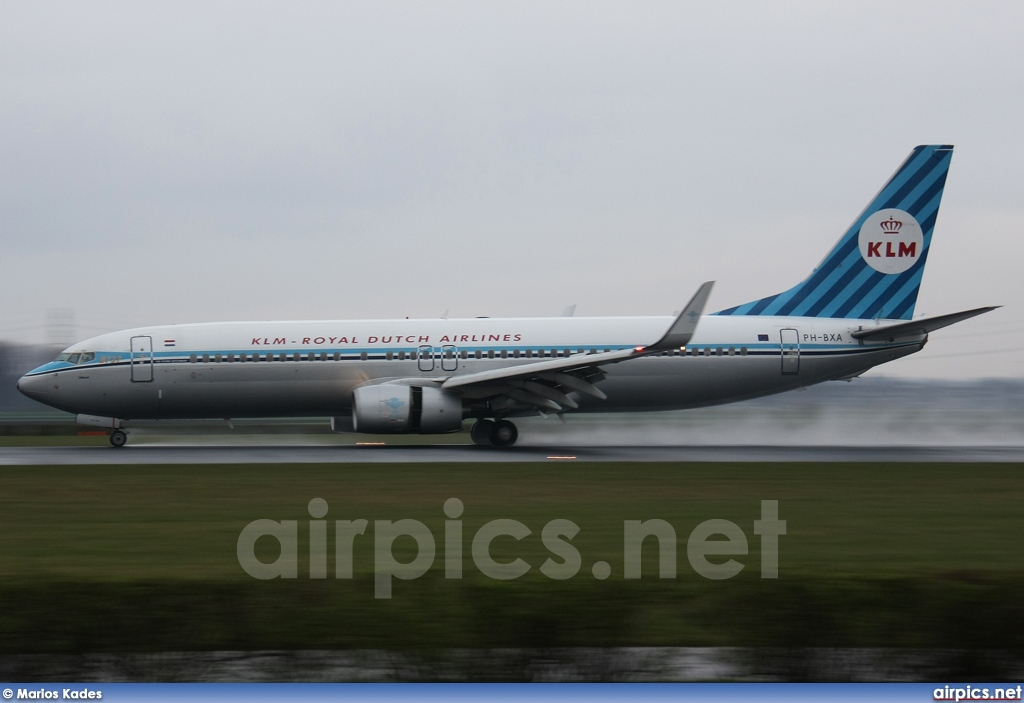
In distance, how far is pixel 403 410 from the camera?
27.1 metres

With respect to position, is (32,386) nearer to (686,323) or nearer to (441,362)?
(441,362)

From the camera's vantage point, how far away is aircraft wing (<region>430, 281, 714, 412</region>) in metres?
26.3

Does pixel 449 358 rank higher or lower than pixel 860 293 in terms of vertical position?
lower

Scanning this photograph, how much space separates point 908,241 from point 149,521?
2453 centimetres

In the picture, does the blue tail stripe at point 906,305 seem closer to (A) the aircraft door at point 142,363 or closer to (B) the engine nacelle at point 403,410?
(B) the engine nacelle at point 403,410

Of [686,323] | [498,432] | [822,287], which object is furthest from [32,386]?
[822,287]

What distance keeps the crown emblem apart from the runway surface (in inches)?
248

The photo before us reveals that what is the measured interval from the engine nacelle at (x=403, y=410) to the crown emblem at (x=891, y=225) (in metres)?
13.5

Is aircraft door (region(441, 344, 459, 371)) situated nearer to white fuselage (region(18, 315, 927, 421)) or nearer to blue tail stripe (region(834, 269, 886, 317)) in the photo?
white fuselage (region(18, 315, 927, 421))

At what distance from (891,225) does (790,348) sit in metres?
5.14

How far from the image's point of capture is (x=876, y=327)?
29703 mm

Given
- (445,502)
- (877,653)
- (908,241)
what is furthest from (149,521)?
(908,241)

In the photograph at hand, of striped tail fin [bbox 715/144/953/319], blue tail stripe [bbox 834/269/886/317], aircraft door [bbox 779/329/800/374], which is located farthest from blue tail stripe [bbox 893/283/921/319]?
aircraft door [bbox 779/329/800/374]

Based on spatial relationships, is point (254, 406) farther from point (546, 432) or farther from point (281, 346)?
point (546, 432)
